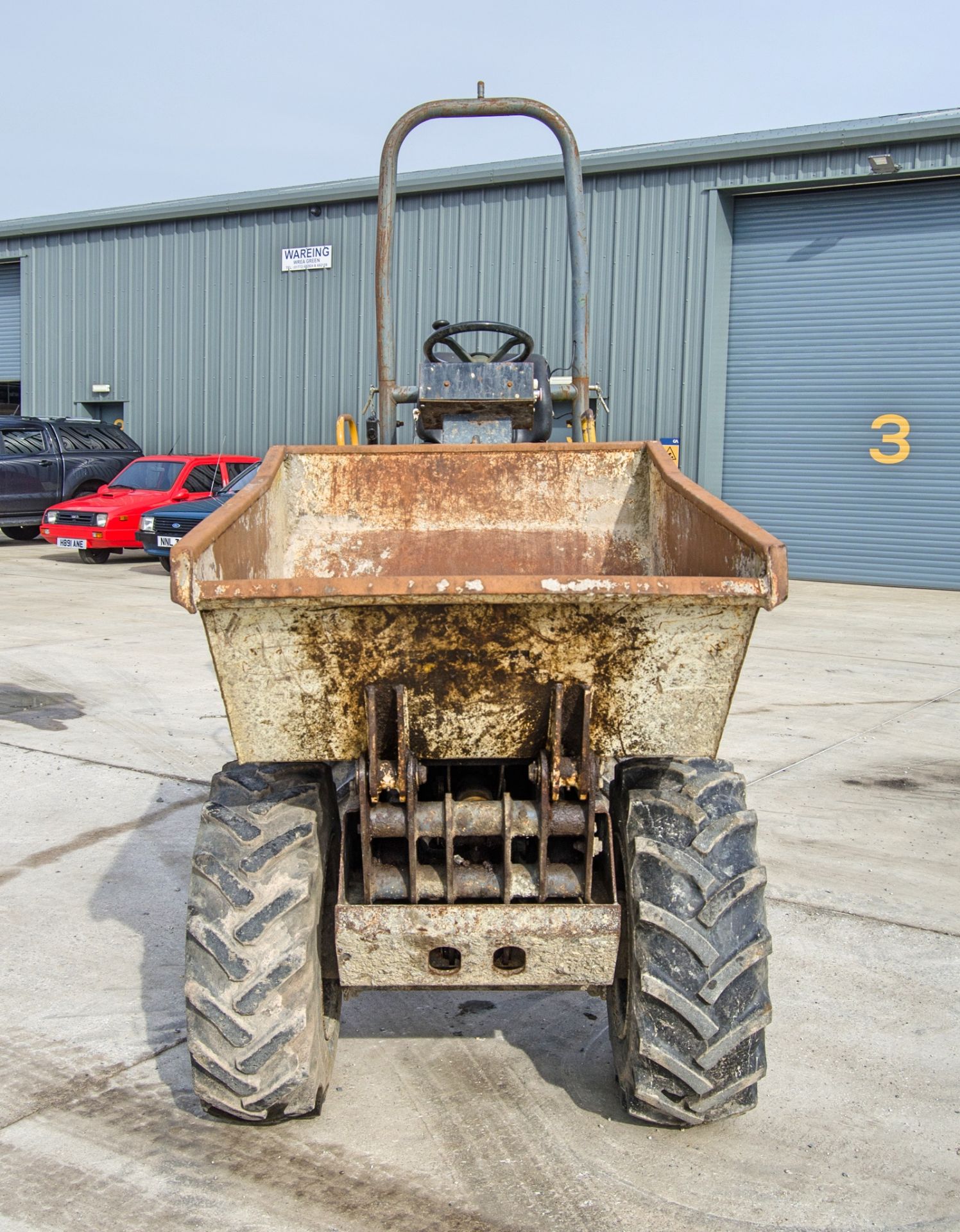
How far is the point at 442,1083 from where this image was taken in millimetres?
3422

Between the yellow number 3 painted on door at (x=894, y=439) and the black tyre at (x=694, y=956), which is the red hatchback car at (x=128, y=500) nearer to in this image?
the yellow number 3 painted on door at (x=894, y=439)

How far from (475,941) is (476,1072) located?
2.49 feet

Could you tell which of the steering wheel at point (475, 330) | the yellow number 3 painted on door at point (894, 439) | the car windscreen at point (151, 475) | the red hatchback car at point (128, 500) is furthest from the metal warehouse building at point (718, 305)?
the steering wheel at point (475, 330)

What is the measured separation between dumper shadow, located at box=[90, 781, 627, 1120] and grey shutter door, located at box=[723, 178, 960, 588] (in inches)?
525

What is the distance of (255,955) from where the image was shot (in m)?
2.93

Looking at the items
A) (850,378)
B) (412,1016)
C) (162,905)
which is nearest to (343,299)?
(850,378)

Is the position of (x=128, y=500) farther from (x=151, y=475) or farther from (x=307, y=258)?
(x=307, y=258)

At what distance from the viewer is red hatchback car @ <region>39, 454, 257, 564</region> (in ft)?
55.2

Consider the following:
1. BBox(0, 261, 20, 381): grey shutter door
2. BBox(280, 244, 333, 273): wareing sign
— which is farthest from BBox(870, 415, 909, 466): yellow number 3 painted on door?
BBox(0, 261, 20, 381): grey shutter door

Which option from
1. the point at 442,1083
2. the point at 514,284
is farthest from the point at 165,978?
the point at 514,284

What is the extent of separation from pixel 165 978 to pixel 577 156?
3830mm

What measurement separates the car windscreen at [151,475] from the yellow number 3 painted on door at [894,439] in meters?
9.38

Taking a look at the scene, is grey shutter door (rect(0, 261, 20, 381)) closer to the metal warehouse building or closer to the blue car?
the metal warehouse building

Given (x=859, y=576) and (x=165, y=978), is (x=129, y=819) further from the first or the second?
(x=859, y=576)
